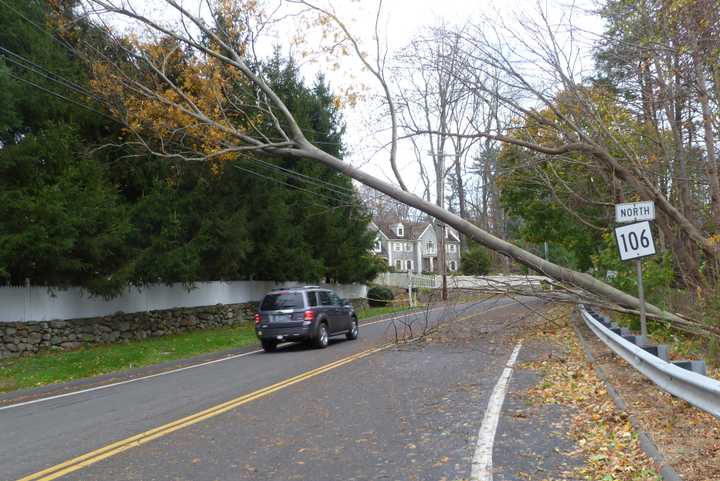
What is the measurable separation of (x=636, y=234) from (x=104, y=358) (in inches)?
496

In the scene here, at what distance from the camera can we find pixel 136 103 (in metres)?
16.3

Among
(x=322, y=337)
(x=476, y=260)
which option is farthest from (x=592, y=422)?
(x=476, y=260)

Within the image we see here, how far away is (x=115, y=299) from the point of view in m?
20.6

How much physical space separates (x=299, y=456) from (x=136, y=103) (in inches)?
487

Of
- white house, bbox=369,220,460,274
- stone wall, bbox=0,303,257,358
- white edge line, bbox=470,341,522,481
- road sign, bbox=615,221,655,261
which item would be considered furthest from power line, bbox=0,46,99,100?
white house, bbox=369,220,460,274

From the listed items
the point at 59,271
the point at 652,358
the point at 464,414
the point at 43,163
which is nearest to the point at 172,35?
the point at 43,163

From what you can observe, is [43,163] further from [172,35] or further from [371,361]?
[371,361]

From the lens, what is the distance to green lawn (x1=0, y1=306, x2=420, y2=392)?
13.8 metres

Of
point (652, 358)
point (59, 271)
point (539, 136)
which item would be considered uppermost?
point (539, 136)

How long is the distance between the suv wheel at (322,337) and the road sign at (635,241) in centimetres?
897

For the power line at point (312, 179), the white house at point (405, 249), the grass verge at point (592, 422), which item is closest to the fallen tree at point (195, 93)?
the grass verge at point (592, 422)

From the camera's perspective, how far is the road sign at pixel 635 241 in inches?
401

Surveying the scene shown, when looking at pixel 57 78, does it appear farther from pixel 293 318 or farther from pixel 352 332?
pixel 352 332

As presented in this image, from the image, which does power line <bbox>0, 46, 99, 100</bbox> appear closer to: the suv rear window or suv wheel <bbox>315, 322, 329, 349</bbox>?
the suv rear window
